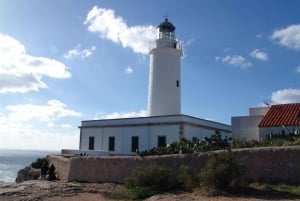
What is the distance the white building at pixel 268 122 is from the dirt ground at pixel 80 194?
9452 millimetres

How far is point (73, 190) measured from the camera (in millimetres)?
19797

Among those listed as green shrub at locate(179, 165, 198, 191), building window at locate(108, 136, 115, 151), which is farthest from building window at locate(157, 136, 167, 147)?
green shrub at locate(179, 165, 198, 191)

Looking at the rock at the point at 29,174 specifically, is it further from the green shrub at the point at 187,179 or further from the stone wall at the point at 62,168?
the green shrub at the point at 187,179

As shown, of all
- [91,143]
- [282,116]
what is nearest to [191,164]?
[282,116]

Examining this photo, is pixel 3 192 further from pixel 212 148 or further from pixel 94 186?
pixel 212 148

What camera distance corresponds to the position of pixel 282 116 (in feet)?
83.9

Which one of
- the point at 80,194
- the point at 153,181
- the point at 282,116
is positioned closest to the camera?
the point at 153,181

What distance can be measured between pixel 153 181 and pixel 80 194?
11.9 feet

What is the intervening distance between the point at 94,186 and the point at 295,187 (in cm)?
999

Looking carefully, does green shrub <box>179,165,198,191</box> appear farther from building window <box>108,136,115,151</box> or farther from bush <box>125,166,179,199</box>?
building window <box>108,136,115,151</box>

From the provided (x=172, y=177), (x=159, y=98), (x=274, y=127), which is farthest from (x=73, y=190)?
(x=159, y=98)

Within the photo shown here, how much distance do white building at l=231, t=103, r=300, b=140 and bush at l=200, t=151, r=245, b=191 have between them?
8.58 metres

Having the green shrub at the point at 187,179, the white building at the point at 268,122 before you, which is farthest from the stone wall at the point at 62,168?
the white building at the point at 268,122

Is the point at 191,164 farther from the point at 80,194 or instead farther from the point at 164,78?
the point at 164,78
